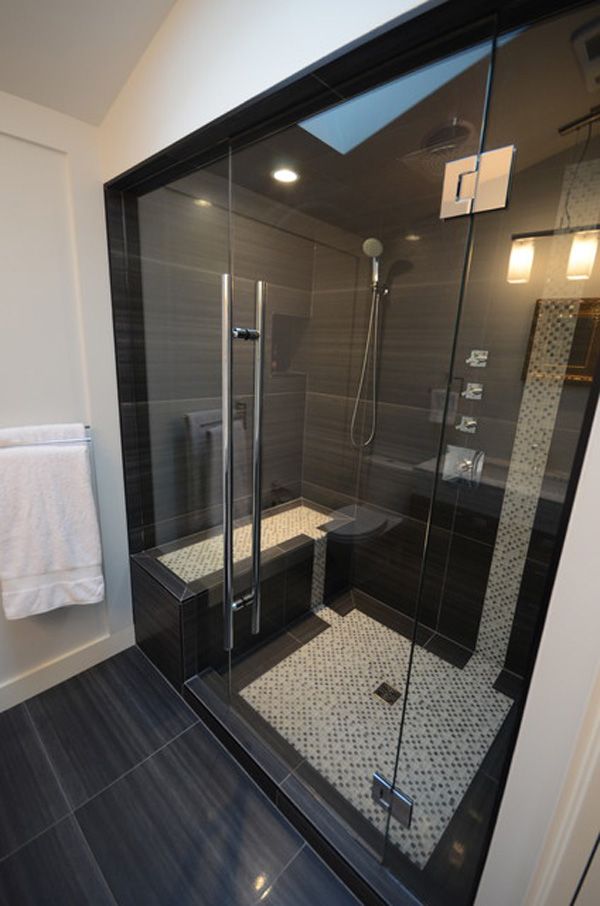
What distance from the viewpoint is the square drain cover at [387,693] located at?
5.65 feet

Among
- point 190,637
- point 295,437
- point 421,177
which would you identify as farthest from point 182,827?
point 421,177

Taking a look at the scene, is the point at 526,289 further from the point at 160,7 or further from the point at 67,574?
the point at 67,574

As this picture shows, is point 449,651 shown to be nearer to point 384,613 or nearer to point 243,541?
point 384,613

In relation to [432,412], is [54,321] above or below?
above

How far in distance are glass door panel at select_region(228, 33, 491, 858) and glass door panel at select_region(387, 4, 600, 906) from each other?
0.13m

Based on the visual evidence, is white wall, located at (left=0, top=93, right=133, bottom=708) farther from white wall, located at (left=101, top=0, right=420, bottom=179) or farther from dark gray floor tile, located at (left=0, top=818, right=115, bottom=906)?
dark gray floor tile, located at (left=0, top=818, right=115, bottom=906)

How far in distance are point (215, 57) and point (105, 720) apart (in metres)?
2.33

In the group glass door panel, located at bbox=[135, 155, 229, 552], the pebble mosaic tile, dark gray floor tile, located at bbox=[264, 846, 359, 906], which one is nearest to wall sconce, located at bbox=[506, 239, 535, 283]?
glass door panel, located at bbox=[135, 155, 229, 552]

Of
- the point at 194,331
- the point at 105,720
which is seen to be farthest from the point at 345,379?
the point at 105,720

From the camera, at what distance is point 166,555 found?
1.95 m

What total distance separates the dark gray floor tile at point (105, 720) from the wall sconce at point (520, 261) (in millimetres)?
2272

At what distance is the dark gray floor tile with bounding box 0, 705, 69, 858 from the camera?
1.28 metres

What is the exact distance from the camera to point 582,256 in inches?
56.1

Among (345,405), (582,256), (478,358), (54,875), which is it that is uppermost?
(582,256)
